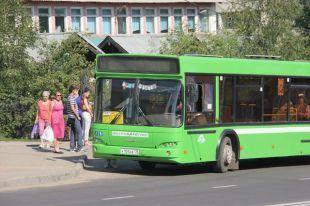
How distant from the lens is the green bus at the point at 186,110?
1645 centimetres

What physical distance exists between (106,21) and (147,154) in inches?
1438

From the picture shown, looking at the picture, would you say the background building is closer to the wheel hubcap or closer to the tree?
the tree

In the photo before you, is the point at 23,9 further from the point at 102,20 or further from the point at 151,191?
the point at 102,20

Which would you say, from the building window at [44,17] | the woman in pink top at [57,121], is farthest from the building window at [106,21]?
the woman in pink top at [57,121]

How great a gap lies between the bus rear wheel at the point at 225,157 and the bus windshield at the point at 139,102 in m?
1.62

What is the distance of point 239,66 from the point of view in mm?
18234

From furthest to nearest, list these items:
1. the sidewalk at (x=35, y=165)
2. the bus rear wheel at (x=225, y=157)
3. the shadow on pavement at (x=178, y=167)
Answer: the shadow on pavement at (x=178, y=167) → the bus rear wheel at (x=225, y=157) → the sidewalk at (x=35, y=165)

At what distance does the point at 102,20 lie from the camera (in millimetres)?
52031

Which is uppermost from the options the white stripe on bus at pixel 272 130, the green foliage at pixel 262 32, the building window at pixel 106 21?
the building window at pixel 106 21

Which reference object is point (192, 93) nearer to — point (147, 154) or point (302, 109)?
point (147, 154)

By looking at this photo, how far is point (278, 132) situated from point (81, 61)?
43.9 ft

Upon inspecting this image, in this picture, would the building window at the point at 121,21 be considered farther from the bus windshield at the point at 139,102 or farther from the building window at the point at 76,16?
the bus windshield at the point at 139,102

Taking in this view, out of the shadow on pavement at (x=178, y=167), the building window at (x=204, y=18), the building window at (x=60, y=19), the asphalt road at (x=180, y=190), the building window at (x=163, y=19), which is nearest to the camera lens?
the asphalt road at (x=180, y=190)

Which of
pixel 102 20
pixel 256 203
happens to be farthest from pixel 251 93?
→ pixel 102 20
